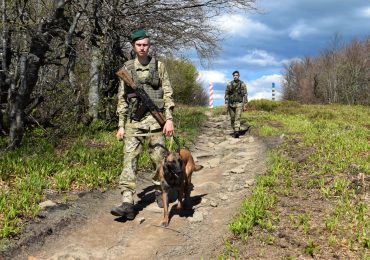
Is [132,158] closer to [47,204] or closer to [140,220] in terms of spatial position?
[140,220]

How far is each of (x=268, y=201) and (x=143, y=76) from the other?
8.95ft

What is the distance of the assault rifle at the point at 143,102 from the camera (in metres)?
5.70

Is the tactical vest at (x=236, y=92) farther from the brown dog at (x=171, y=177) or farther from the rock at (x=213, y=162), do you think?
Result: the brown dog at (x=171, y=177)

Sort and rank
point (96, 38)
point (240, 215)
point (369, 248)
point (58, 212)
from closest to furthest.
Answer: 1. point (369, 248)
2. point (240, 215)
3. point (58, 212)
4. point (96, 38)

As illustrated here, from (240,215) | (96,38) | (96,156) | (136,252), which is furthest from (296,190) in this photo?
(96,38)

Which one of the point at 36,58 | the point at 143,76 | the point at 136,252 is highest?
the point at 36,58

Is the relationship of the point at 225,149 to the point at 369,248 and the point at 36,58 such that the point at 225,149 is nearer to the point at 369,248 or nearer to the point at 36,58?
the point at 36,58

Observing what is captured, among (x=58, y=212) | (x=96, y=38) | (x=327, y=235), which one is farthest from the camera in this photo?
(x=96, y=38)

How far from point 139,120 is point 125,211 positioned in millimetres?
1419

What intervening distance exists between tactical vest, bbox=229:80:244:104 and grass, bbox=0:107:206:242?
5.61 meters

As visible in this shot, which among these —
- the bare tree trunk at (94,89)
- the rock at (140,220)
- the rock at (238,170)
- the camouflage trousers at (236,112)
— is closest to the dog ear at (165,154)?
the rock at (140,220)

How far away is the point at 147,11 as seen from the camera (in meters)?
13.4

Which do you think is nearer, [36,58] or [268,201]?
[268,201]

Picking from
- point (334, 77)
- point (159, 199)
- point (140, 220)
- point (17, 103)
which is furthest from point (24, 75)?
point (334, 77)
